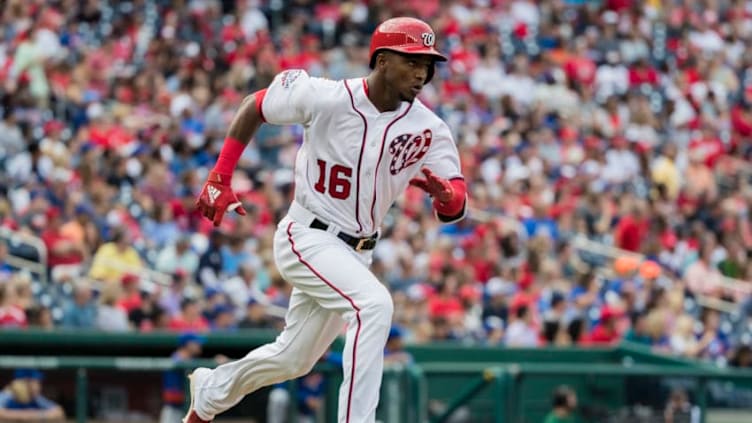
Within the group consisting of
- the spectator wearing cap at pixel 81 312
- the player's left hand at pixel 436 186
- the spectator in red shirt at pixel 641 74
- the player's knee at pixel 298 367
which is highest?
the spectator in red shirt at pixel 641 74

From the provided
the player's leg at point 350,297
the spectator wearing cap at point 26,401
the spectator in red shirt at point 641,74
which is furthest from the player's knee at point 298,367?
the spectator in red shirt at point 641,74

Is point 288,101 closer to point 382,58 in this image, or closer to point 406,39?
point 382,58

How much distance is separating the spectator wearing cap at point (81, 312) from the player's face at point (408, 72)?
6.00 metres

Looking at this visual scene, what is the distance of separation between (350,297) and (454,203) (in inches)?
25.0

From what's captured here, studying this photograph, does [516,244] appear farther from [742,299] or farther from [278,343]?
[278,343]

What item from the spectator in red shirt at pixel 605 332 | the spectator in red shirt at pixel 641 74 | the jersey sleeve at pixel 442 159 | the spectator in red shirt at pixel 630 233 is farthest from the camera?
the spectator in red shirt at pixel 641 74

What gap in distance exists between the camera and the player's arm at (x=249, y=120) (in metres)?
6.48

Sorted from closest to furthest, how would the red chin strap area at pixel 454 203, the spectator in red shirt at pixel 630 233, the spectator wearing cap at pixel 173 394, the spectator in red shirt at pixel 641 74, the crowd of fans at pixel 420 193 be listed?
the red chin strap area at pixel 454 203 → the spectator wearing cap at pixel 173 394 → the crowd of fans at pixel 420 193 → the spectator in red shirt at pixel 630 233 → the spectator in red shirt at pixel 641 74

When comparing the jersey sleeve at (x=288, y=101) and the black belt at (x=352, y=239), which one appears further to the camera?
the black belt at (x=352, y=239)

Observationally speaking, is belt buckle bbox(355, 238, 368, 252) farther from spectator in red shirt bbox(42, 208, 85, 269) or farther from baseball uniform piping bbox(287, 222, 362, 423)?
spectator in red shirt bbox(42, 208, 85, 269)

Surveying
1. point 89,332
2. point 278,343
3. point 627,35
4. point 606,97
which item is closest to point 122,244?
point 89,332

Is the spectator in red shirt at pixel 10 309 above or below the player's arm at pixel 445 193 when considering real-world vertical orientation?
below

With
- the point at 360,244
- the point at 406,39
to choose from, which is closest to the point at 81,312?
the point at 360,244

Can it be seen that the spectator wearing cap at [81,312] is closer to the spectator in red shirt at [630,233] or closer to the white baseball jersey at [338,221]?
the white baseball jersey at [338,221]
